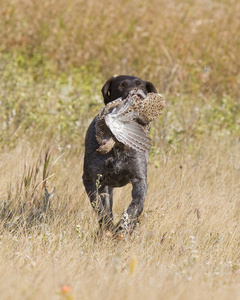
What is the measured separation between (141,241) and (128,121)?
100 cm

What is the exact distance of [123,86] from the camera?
500 centimetres

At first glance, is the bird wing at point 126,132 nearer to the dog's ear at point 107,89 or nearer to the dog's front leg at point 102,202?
the dog's front leg at point 102,202

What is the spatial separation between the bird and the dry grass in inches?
26.4

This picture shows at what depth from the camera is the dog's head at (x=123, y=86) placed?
495cm

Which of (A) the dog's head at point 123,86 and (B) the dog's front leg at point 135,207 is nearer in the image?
(B) the dog's front leg at point 135,207

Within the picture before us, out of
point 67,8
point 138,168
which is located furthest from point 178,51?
point 138,168

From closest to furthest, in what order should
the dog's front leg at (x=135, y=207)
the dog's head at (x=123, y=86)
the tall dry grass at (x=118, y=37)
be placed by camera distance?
the dog's front leg at (x=135, y=207) < the dog's head at (x=123, y=86) < the tall dry grass at (x=118, y=37)

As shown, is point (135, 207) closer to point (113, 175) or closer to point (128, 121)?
point (113, 175)

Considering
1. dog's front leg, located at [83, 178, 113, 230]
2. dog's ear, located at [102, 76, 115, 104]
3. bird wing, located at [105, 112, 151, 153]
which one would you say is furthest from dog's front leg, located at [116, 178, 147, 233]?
dog's ear, located at [102, 76, 115, 104]

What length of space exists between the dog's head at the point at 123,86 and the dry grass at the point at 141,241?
97 cm

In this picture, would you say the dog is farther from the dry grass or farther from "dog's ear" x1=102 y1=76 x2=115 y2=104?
"dog's ear" x1=102 y1=76 x2=115 y2=104

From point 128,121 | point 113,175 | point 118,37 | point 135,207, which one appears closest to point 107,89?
point 113,175

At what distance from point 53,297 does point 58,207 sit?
2.28 m

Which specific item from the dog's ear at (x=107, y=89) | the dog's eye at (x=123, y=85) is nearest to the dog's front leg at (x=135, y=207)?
the dog's eye at (x=123, y=85)
